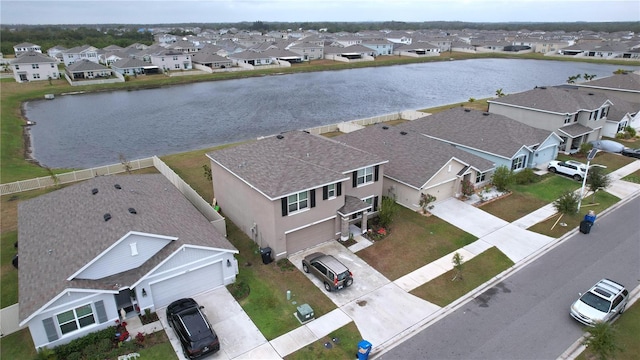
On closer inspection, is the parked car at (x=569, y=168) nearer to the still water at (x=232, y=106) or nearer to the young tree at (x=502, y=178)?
the young tree at (x=502, y=178)

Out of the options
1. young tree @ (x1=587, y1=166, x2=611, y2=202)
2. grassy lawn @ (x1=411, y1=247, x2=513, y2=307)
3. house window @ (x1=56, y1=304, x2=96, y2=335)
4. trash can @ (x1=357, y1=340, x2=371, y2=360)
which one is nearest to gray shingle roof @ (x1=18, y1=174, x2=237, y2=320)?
house window @ (x1=56, y1=304, x2=96, y2=335)

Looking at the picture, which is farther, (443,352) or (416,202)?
(416,202)

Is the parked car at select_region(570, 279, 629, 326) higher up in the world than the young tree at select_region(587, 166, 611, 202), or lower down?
lower down

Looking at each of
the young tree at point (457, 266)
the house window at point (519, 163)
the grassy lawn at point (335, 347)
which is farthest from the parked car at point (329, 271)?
the house window at point (519, 163)

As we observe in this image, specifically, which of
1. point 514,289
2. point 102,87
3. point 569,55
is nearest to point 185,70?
point 102,87

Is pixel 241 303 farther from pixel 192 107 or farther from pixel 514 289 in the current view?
pixel 192 107

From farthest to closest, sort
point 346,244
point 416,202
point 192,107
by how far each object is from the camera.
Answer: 1. point 192,107
2. point 416,202
3. point 346,244

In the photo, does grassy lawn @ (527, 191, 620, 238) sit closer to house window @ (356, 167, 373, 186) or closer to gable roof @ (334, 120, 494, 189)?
gable roof @ (334, 120, 494, 189)
